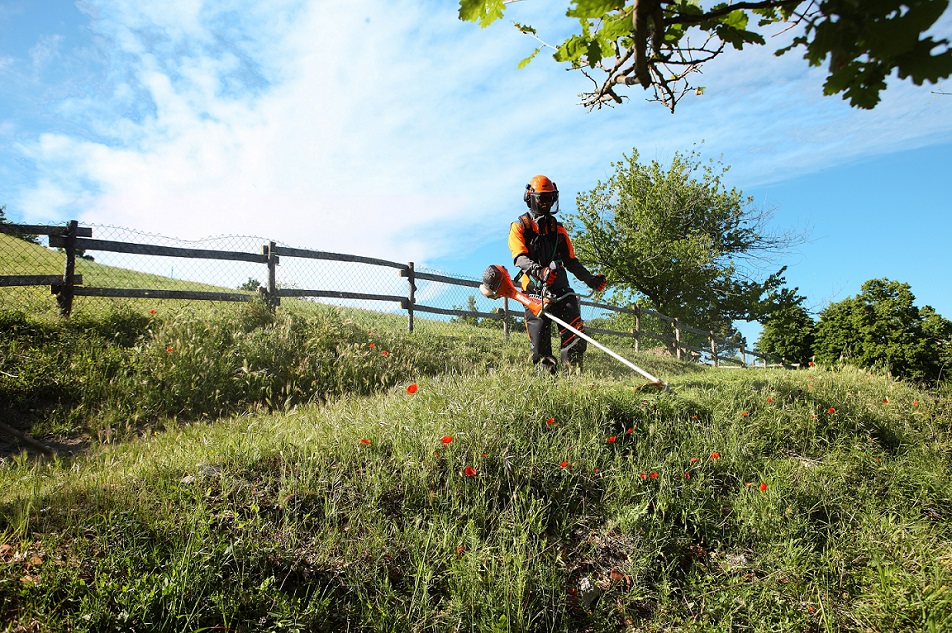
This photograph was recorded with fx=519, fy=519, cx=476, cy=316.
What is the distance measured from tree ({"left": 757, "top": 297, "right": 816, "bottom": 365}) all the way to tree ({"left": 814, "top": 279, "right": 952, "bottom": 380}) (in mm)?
3914

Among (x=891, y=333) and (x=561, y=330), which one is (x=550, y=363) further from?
(x=891, y=333)

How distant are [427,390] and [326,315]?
4.88m

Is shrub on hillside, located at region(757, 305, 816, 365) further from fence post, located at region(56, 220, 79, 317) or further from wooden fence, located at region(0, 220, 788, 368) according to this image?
fence post, located at region(56, 220, 79, 317)

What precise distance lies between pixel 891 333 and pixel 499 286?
12.2 meters

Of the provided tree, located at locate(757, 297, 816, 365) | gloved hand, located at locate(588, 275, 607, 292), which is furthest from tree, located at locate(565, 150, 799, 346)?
gloved hand, located at locate(588, 275, 607, 292)

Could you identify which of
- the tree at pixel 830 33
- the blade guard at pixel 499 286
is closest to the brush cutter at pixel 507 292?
the blade guard at pixel 499 286

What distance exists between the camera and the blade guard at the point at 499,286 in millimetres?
6191

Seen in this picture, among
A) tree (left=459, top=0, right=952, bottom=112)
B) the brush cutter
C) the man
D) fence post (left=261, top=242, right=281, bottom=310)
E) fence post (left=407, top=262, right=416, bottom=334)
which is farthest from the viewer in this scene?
fence post (left=407, top=262, right=416, bottom=334)

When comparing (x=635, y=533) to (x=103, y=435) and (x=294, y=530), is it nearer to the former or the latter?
(x=294, y=530)

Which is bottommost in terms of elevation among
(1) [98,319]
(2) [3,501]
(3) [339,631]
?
(3) [339,631]

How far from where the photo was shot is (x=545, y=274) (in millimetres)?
6363

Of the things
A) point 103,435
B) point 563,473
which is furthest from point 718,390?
point 103,435

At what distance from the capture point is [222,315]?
8016 millimetres

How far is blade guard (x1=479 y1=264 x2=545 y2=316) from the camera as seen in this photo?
244 inches
